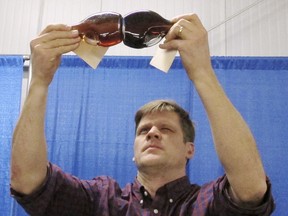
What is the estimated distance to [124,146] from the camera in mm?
1238

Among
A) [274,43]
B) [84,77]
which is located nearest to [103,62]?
[84,77]

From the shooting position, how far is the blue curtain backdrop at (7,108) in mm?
1220

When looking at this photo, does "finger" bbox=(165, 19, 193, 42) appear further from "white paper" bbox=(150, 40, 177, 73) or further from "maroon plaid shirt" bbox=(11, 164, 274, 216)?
"maroon plaid shirt" bbox=(11, 164, 274, 216)

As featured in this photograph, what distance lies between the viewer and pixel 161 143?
2.97 ft

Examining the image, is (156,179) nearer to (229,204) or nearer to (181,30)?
(229,204)

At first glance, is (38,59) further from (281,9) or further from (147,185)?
(281,9)

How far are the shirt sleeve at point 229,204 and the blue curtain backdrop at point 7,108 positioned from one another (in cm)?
78

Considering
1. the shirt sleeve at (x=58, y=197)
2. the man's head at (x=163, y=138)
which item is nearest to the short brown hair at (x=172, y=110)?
the man's head at (x=163, y=138)

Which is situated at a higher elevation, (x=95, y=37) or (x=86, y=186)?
(x=95, y=37)

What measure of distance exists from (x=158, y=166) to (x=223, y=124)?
0.92ft

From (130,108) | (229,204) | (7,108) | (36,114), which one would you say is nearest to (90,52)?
A: (36,114)

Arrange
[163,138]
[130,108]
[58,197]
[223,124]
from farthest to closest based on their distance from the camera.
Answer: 1. [130,108]
2. [163,138]
3. [58,197]
4. [223,124]

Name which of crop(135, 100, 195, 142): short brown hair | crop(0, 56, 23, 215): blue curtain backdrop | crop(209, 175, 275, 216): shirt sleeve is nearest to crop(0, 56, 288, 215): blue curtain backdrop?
crop(0, 56, 23, 215): blue curtain backdrop

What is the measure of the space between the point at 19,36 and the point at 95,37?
1.07 meters
